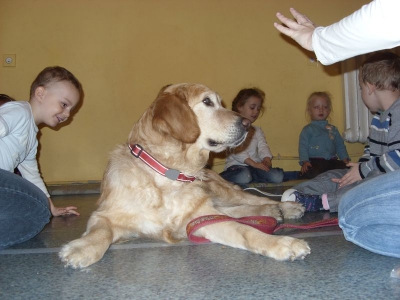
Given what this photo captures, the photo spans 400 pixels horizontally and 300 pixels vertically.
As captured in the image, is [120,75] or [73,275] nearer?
[73,275]

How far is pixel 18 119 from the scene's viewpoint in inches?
92.3

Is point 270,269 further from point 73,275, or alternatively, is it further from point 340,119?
point 340,119

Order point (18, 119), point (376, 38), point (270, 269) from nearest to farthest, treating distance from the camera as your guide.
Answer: point (376, 38), point (270, 269), point (18, 119)

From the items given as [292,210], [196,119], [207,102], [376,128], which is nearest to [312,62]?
[376,128]

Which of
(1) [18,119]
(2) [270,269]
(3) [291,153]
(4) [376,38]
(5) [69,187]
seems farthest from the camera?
(3) [291,153]

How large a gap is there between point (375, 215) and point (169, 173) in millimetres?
1007

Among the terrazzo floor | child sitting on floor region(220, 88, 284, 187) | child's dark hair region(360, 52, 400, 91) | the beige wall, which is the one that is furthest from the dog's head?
the beige wall

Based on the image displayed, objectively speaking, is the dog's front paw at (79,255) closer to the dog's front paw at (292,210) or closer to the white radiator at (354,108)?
the dog's front paw at (292,210)

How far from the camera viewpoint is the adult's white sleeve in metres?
1.12

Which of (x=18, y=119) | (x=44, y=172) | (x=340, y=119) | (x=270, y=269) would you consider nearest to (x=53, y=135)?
(x=44, y=172)

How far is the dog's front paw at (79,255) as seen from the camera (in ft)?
5.02

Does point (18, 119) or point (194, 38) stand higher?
point (194, 38)

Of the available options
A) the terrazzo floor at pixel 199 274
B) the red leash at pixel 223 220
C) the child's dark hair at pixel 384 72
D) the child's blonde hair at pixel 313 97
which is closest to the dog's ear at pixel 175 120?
the red leash at pixel 223 220

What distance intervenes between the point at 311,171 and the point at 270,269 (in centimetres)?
355
